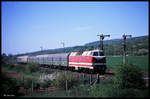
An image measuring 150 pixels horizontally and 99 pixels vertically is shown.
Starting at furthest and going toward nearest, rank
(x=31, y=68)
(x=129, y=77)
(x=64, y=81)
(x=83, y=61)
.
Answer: (x=31, y=68) → (x=83, y=61) → (x=64, y=81) → (x=129, y=77)

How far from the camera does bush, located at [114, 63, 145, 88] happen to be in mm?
16328

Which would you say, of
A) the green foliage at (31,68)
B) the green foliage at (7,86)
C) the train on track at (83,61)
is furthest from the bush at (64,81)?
the green foliage at (31,68)

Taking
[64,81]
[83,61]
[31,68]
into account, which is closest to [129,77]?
[64,81]

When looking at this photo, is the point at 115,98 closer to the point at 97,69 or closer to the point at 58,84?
the point at 58,84

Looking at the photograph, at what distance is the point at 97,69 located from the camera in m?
28.6

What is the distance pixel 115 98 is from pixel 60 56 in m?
30.9

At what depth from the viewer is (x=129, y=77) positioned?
1652 centimetres

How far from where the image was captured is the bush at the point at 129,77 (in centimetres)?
1633

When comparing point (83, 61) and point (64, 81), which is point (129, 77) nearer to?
point (64, 81)

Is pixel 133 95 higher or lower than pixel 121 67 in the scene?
lower

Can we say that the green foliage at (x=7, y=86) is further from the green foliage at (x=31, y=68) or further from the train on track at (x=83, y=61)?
the green foliage at (x=31, y=68)

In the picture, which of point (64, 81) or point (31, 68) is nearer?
point (64, 81)

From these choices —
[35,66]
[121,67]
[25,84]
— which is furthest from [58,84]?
[35,66]

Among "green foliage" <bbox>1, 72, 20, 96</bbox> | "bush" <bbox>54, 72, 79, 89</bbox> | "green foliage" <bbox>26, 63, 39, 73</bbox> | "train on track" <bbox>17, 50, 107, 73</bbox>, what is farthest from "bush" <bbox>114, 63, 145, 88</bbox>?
"green foliage" <bbox>26, 63, 39, 73</bbox>
